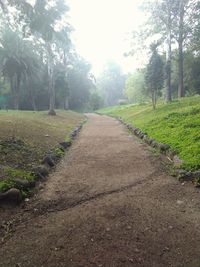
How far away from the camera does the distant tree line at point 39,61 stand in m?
11.7

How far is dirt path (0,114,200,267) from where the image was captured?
407 cm

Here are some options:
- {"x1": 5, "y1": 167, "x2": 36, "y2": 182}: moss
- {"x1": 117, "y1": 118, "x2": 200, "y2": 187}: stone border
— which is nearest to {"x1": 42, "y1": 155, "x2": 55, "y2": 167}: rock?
{"x1": 5, "y1": 167, "x2": 36, "y2": 182}: moss

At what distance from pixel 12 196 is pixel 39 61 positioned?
4008cm

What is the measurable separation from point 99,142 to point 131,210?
7654 mm

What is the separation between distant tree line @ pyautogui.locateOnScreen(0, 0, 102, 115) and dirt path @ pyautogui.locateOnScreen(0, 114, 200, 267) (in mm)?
6855

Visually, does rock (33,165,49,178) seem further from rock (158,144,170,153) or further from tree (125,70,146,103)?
tree (125,70,146,103)

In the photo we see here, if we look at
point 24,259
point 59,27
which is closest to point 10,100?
point 59,27

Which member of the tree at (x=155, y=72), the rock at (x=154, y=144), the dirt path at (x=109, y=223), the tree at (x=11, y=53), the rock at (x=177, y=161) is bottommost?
the dirt path at (x=109, y=223)

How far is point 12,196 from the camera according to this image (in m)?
5.91

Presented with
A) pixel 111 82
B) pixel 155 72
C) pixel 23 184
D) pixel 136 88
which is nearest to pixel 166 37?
pixel 155 72

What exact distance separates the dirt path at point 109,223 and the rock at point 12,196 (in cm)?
31

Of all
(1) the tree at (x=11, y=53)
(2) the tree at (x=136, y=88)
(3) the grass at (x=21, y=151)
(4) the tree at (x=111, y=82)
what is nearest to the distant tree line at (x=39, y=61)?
(1) the tree at (x=11, y=53)

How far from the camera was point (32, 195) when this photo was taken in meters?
6.42

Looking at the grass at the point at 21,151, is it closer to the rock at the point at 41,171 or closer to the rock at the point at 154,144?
the rock at the point at 41,171
